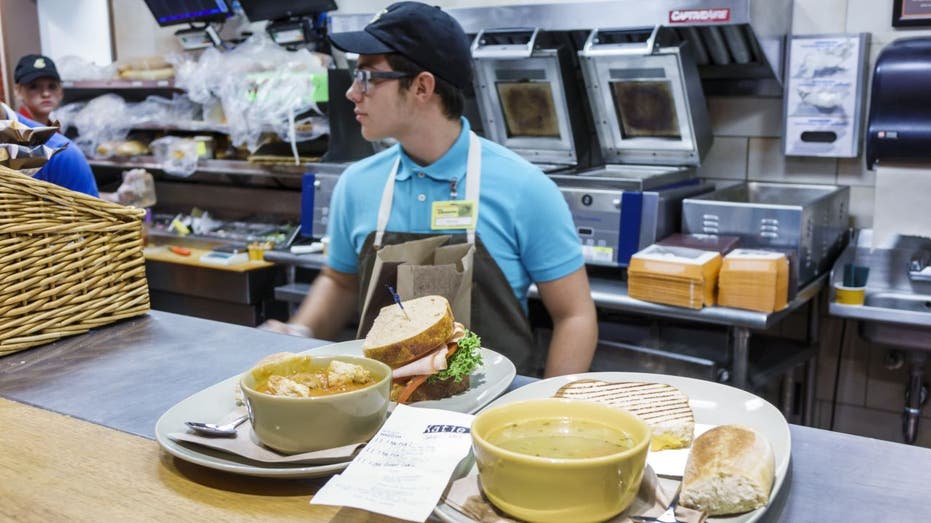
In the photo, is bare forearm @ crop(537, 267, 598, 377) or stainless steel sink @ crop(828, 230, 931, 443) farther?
stainless steel sink @ crop(828, 230, 931, 443)

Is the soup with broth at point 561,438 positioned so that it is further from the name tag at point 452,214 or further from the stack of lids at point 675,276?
the stack of lids at point 675,276

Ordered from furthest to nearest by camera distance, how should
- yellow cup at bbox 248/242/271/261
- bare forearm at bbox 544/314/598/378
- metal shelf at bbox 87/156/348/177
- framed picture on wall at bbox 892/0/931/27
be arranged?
yellow cup at bbox 248/242/271/261 → metal shelf at bbox 87/156/348/177 → framed picture on wall at bbox 892/0/931/27 → bare forearm at bbox 544/314/598/378

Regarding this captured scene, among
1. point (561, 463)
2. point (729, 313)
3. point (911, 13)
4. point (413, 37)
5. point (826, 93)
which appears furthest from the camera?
point (826, 93)

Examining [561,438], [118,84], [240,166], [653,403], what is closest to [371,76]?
[653,403]

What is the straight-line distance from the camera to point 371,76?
2.07 metres

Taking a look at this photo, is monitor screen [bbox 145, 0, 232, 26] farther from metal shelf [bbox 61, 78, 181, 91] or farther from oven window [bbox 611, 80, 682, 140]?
oven window [bbox 611, 80, 682, 140]

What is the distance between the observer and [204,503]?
0.88 meters

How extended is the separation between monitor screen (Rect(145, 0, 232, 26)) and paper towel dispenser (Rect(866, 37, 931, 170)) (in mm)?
3651

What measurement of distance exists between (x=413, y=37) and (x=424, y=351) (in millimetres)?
1128

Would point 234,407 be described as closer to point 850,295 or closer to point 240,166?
point 850,295

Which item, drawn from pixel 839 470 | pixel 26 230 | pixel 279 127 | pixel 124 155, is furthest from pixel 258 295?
pixel 839 470

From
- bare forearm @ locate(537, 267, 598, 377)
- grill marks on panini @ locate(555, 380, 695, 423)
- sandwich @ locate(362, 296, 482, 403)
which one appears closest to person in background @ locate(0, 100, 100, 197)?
bare forearm @ locate(537, 267, 598, 377)

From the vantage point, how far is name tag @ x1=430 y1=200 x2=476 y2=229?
2029mm

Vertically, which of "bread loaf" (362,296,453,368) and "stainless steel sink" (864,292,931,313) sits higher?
"bread loaf" (362,296,453,368)
